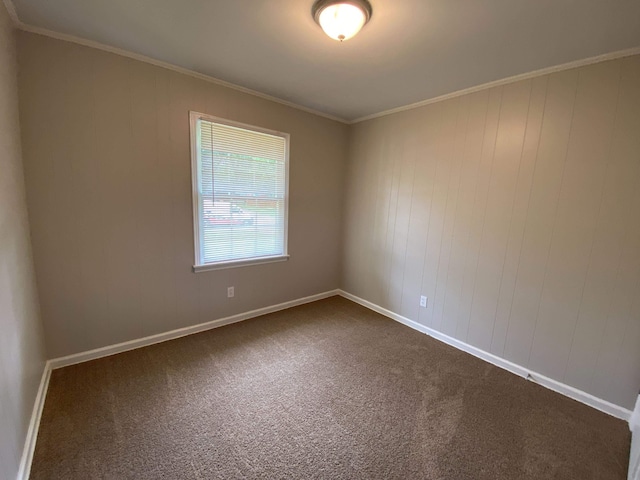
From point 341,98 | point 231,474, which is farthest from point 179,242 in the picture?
point 341,98

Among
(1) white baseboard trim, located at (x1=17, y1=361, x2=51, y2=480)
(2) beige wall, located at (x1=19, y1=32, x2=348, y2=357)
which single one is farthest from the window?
(1) white baseboard trim, located at (x1=17, y1=361, x2=51, y2=480)

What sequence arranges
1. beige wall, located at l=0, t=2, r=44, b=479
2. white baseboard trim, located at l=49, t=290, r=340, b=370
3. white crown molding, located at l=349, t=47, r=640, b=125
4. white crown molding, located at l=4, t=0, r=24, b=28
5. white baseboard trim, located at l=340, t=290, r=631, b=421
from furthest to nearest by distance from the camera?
white baseboard trim, located at l=49, t=290, r=340, b=370, white baseboard trim, located at l=340, t=290, r=631, b=421, white crown molding, located at l=349, t=47, r=640, b=125, white crown molding, located at l=4, t=0, r=24, b=28, beige wall, located at l=0, t=2, r=44, b=479

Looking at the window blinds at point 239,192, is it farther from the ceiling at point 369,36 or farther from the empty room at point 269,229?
the ceiling at point 369,36

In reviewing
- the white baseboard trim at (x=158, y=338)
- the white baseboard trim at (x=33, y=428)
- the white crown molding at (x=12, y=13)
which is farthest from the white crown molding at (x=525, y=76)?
the white baseboard trim at (x=33, y=428)

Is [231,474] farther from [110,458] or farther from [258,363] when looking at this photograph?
[258,363]

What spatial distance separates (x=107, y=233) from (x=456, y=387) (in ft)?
9.70

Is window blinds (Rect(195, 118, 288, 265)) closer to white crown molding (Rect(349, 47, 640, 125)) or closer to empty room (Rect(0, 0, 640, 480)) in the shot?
empty room (Rect(0, 0, 640, 480))

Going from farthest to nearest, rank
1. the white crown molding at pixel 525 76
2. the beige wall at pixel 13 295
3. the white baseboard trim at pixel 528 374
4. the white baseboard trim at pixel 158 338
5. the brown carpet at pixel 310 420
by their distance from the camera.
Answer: the white baseboard trim at pixel 158 338 < the white baseboard trim at pixel 528 374 < the white crown molding at pixel 525 76 < the brown carpet at pixel 310 420 < the beige wall at pixel 13 295

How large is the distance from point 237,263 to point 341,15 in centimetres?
226

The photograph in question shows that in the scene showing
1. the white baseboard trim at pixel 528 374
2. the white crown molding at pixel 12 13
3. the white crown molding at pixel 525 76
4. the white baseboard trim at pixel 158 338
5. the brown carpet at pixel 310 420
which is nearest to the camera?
the brown carpet at pixel 310 420

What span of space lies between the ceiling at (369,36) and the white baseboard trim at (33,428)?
233 centimetres

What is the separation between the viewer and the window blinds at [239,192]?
2.56 m

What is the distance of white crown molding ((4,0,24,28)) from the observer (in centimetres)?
153

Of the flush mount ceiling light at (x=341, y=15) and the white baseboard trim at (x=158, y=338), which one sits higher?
the flush mount ceiling light at (x=341, y=15)
